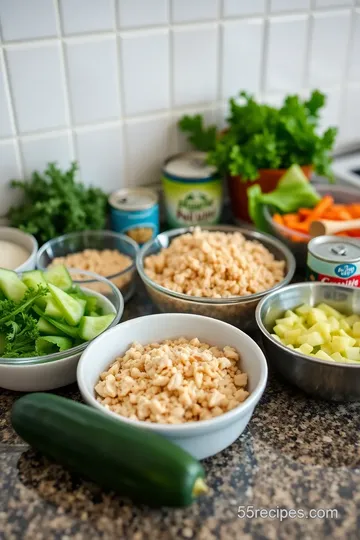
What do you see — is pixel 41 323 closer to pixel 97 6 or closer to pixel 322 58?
pixel 97 6

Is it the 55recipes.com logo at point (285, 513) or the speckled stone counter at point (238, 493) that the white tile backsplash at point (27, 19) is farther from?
the 55recipes.com logo at point (285, 513)

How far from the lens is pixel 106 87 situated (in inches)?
48.0

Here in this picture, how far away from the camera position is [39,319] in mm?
922

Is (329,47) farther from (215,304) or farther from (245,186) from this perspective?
(215,304)

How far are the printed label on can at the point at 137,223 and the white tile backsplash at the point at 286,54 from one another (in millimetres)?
503

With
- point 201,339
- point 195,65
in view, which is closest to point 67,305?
point 201,339

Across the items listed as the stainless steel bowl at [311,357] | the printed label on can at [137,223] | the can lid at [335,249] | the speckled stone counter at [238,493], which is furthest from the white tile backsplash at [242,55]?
the speckled stone counter at [238,493]

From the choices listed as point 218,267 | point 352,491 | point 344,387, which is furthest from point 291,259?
point 352,491

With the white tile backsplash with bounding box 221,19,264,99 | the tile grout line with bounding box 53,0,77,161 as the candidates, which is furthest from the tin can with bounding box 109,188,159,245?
the white tile backsplash with bounding box 221,19,264,99

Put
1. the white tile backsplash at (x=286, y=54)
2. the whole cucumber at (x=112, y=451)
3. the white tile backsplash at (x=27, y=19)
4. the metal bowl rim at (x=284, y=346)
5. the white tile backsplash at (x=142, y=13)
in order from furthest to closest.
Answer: the white tile backsplash at (x=286, y=54) → the white tile backsplash at (x=142, y=13) → the white tile backsplash at (x=27, y=19) → the metal bowl rim at (x=284, y=346) → the whole cucumber at (x=112, y=451)

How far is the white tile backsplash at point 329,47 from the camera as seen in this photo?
144 centimetres

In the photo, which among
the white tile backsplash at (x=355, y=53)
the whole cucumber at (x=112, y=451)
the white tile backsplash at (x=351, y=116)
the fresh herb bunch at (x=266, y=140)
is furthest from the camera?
the white tile backsplash at (x=351, y=116)

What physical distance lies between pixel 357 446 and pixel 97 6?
3.26 ft

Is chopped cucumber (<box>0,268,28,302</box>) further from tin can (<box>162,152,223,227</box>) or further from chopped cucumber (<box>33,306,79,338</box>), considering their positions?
tin can (<box>162,152,223,227</box>)
